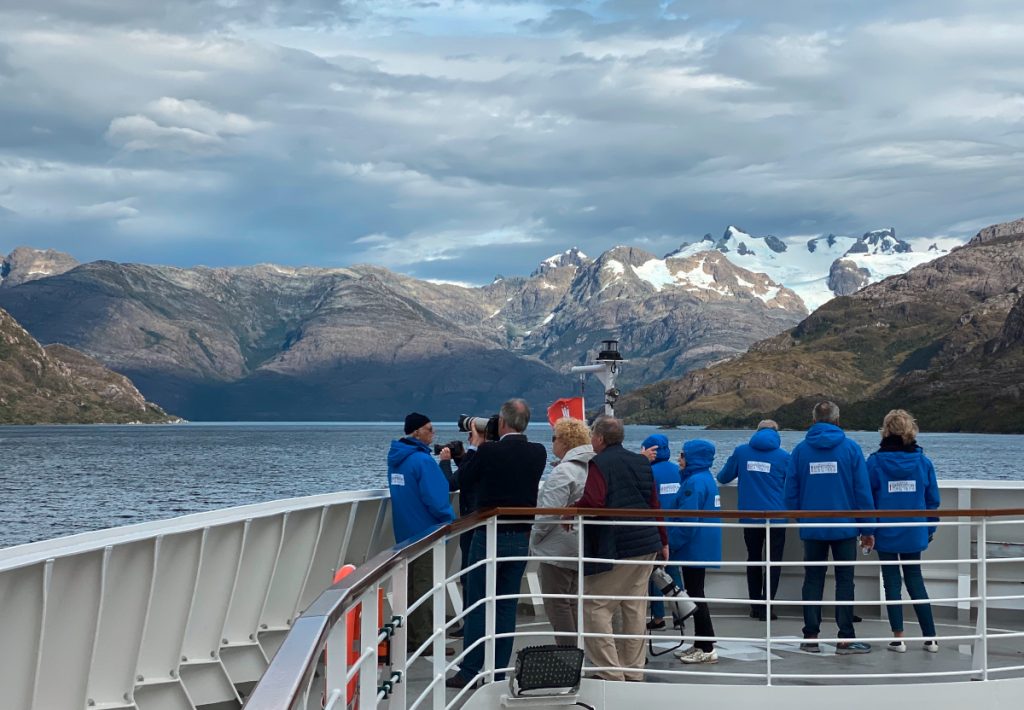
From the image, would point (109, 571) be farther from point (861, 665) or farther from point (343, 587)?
point (861, 665)

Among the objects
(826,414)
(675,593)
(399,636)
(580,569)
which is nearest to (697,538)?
(675,593)

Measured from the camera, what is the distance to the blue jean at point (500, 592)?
320 inches

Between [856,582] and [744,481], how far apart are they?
200cm

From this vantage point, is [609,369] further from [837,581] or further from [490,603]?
[490,603]

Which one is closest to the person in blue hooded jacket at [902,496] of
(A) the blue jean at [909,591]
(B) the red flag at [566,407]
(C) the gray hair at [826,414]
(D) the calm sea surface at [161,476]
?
(A) the blue jean at [909,591]

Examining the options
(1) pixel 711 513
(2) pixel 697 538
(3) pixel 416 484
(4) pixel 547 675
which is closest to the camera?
(1) pixel 711 513

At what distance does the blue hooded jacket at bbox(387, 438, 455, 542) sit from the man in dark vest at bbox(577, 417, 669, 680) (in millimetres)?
1122

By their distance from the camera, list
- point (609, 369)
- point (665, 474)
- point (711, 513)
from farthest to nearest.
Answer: point (609, 369)
point (665, 474)
point (711, 513)

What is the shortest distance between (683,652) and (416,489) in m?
2.50

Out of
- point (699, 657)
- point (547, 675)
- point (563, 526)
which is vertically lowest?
point (699, 657)

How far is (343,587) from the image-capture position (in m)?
3.81

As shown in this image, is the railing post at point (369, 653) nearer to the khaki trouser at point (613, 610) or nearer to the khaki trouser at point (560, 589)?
the khaki trouser at point (613, 610)

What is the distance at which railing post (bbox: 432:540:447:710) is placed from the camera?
6.23m

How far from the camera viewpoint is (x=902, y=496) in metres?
9.66
